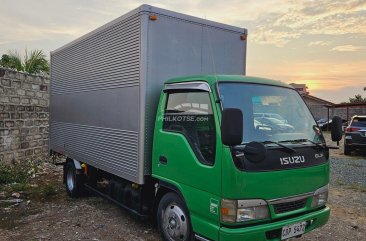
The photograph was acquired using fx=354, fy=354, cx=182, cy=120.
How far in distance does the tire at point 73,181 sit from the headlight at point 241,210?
14.3ft

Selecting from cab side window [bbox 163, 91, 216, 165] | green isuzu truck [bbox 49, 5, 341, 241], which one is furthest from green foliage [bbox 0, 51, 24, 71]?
cab side window [bbox 163, 91, 216, 165]

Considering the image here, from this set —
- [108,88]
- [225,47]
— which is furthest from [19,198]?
[225,47]

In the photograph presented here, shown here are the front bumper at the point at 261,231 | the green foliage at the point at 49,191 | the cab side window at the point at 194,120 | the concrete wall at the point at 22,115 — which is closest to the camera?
the front bumper at the point at 261,231

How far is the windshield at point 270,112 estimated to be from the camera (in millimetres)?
4055

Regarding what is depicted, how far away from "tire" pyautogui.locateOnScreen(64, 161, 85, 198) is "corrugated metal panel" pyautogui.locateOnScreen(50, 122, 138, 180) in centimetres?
31

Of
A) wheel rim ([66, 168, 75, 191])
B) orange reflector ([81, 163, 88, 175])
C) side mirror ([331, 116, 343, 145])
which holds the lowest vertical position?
wheel rim ([66, 168, 75, 191])

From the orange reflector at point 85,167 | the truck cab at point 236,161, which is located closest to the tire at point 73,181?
the orange reflector at point 85,167

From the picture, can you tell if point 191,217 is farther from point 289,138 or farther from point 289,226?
point 289,138

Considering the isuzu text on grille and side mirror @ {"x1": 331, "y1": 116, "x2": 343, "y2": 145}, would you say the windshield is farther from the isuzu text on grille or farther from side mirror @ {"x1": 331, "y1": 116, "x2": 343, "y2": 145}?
side mirror @ {"x1": 331, "y1": 116, "x2": 343, "y2": 145}

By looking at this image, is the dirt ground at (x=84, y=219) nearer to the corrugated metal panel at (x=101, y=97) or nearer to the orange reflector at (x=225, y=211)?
the corrugated metal panel at (x=101, y=97)

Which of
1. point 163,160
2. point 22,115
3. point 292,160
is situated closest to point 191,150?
point 163,160

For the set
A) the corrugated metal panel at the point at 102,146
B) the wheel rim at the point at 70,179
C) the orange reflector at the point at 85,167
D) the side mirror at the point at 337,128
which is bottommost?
the wheel rim at the point at 70,179

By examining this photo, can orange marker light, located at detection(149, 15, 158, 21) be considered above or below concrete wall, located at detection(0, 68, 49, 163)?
above

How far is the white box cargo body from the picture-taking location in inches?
193
